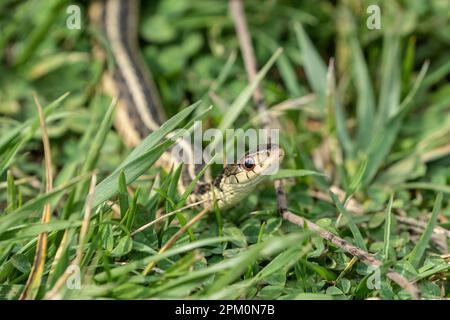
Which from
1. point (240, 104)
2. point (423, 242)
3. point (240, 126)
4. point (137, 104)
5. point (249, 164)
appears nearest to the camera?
point (423, 242)

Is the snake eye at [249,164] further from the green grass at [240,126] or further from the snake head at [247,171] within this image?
the green grass at [240,126]

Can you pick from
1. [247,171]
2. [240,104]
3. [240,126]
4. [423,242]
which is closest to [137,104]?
[240,126]

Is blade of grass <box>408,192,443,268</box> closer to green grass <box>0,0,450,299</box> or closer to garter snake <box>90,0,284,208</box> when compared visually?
green grass <box>0,0,450,299</box>

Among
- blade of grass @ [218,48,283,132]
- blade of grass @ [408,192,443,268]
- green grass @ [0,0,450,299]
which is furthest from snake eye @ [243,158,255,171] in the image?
blade of grass @ [408,192,443,268]

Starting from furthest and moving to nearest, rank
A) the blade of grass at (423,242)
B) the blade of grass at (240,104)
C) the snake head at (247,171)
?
the blade of grass at (240,104) < the snake head at (247,171) < the blade of grass at (423,242)

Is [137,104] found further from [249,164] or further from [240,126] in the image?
[249,164]

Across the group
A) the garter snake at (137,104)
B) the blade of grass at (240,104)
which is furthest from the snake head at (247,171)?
the blade of grass at (240,104)
